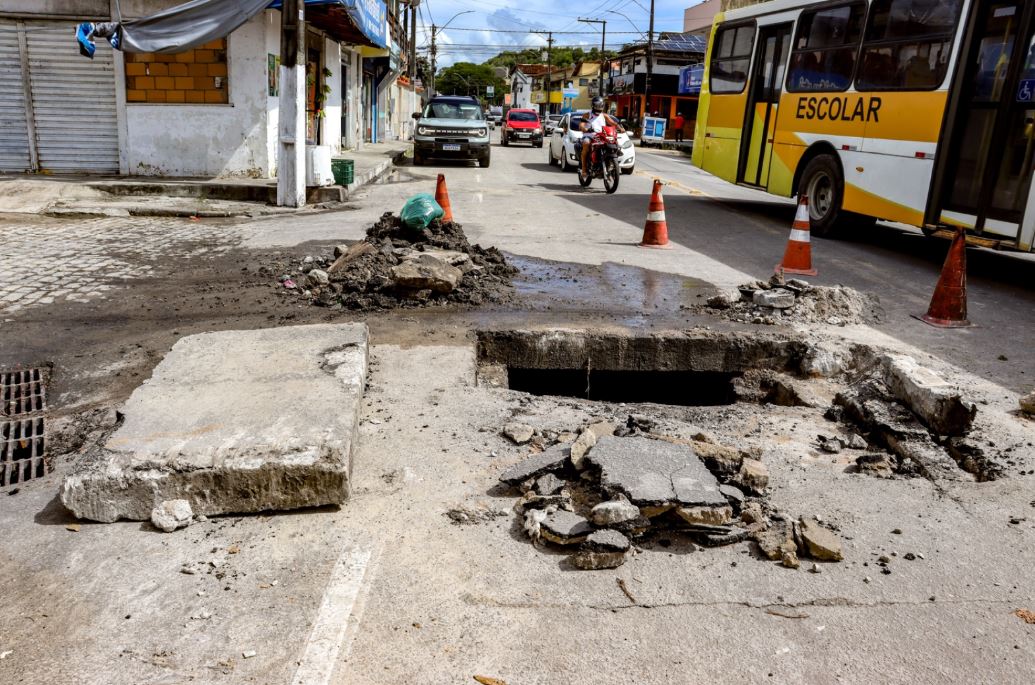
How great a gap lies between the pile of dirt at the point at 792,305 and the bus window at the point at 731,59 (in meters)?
7.46

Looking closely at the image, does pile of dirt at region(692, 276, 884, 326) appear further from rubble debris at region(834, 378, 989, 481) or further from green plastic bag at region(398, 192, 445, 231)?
green plastic bag at region(398, 192, 445, 231)

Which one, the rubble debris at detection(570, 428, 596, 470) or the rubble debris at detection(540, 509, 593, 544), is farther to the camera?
the rubble debris at detection(570, 428, 596, 470)

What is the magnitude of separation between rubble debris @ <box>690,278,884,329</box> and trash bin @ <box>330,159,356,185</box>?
29.7ft

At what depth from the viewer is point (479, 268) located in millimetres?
7461

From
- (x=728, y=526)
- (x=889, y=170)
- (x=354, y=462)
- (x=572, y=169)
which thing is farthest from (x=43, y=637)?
(x=572, y=169)

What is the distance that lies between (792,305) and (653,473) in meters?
3.67

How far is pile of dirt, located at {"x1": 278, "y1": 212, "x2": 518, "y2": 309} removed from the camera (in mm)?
6516

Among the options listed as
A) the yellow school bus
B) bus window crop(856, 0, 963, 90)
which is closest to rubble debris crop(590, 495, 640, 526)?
the yellow school bus

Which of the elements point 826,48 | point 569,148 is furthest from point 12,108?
point 826,48

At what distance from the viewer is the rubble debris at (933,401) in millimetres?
4078

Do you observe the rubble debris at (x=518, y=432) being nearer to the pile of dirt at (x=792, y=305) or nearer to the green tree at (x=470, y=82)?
the pile of dirt at (x=792, y=305)

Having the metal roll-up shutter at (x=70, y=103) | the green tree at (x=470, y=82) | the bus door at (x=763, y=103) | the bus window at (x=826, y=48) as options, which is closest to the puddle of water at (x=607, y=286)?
the bus window at (x=826, y=48)

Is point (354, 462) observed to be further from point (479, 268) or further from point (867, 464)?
point (479, 268)

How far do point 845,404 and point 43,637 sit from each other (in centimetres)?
408
